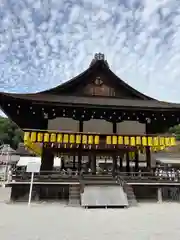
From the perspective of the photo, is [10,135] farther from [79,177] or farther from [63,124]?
[79,177]

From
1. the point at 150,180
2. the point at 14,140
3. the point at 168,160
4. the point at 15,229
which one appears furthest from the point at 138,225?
the point at 14,140

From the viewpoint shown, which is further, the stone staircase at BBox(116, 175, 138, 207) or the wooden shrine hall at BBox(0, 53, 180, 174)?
the wooden shrine hall at BBox(0, 53, 180, 174)

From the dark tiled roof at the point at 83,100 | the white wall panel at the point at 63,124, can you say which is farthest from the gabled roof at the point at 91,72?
the white wall panel at the point at 63,124

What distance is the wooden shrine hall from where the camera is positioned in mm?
12823

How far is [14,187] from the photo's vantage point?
12.5m

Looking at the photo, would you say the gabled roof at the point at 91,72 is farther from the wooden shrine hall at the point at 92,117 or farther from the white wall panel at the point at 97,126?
the white wall panel at the point at 97,126

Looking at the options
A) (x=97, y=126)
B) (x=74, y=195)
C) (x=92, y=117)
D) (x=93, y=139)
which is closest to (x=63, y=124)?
(x=92, y=117)

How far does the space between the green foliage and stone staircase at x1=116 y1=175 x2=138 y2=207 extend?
53.8 meters

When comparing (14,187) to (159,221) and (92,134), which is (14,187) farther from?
(159,221)

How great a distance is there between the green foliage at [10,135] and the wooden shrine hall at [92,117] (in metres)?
50.8

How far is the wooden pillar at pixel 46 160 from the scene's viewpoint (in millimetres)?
13422

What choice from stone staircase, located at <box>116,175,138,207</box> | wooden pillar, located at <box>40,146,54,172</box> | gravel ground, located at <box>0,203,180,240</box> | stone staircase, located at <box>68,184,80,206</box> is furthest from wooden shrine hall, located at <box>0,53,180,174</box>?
gravel ground, located at <box>0,203,180,240</box>

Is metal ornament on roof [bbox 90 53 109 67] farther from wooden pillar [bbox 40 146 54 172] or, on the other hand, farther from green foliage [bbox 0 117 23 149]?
green foliage [bbox 0 117 23 149]

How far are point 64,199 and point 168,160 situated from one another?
1914cm
